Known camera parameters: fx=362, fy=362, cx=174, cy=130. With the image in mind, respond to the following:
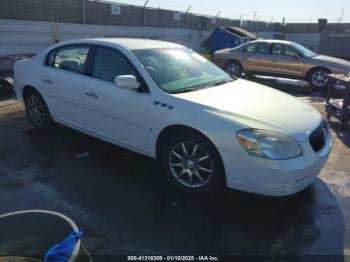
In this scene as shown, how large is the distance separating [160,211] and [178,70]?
1799 mm

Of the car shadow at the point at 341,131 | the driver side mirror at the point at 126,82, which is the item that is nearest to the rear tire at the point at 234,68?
the car shadow at the point at 341,131

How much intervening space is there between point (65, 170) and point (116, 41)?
1796mm

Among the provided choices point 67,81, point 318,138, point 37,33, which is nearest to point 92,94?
point 67,81

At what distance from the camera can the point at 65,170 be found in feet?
14.9

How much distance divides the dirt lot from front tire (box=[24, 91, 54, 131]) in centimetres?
67

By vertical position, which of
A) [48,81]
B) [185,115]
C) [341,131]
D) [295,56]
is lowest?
[341,131]

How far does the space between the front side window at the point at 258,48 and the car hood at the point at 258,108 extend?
7.97 m

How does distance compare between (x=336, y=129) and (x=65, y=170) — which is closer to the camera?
(x=65, y=170)

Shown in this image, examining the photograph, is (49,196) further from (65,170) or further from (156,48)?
(156,48)

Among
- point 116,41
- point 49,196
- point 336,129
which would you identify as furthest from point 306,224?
point 336,129

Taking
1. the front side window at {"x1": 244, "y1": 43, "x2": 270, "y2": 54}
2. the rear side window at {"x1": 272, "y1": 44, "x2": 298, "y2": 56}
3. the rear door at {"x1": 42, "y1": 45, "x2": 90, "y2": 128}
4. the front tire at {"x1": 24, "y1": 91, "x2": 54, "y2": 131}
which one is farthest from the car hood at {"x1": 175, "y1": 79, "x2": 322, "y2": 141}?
the front side window at {"x1": 244, "y1": 43, "x2": 270, "y2": 54}

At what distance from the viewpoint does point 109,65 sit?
4.60 meters

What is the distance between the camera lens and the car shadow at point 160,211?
310 cm

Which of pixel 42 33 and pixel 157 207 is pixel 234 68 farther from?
pixel 157 207
